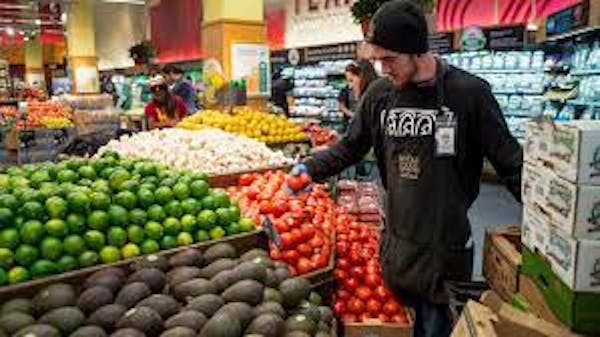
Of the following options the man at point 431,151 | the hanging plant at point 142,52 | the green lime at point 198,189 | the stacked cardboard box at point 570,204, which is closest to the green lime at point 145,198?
the green lime at point 198,189

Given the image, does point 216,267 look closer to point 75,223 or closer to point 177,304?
point 177,304

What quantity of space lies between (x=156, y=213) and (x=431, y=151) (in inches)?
47.0

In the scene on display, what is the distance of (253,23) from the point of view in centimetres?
878

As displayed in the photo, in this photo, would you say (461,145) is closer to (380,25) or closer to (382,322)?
(380,25)

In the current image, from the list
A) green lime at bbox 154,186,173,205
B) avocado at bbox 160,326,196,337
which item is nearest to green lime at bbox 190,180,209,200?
green lime at bbox 154,186,173,205

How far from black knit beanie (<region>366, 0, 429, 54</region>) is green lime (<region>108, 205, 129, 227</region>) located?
4.08ft

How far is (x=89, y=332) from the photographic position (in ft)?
5.94

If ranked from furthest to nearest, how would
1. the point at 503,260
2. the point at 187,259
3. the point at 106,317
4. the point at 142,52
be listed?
1. the point at 142,52
2. the point at 187,259
3. the point at 503,260
4. the point at 106,317

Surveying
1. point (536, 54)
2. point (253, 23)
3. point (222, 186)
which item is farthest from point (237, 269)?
point (536, 54)

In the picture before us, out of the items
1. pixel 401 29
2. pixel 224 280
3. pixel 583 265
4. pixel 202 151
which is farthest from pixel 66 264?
pixel 202 151

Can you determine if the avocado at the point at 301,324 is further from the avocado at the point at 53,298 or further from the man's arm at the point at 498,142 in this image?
the man's arm at the point at 498,142

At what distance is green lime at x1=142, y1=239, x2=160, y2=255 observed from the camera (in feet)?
8.14

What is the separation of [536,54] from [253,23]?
4.49 m

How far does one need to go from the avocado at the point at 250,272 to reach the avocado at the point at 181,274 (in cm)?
15
